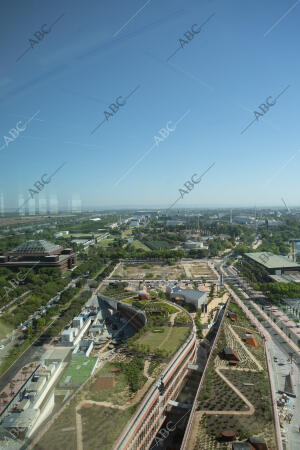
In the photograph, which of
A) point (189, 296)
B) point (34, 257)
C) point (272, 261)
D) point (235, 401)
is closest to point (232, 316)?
point (189, 296)

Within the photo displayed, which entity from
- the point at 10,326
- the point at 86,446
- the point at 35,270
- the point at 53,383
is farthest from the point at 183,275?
the point at 86,446

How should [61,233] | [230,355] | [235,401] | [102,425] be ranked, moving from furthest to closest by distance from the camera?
[61,233], [230,355], [235,401], [102,425]

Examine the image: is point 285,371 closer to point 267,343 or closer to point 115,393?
point 267,343

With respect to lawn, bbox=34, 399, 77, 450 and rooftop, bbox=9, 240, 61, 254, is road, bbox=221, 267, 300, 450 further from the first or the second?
rooftop, bbox=9, 240, 61, 254

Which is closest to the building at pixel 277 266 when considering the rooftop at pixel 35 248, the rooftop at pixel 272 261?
the rooftop at pixel 272 261

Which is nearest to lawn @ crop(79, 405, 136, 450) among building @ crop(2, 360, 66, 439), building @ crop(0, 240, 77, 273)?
building @ crop(2, 360, 66, 439)

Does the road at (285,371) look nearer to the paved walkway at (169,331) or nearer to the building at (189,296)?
the building at (189,296)

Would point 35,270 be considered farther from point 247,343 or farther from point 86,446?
point 86,446
